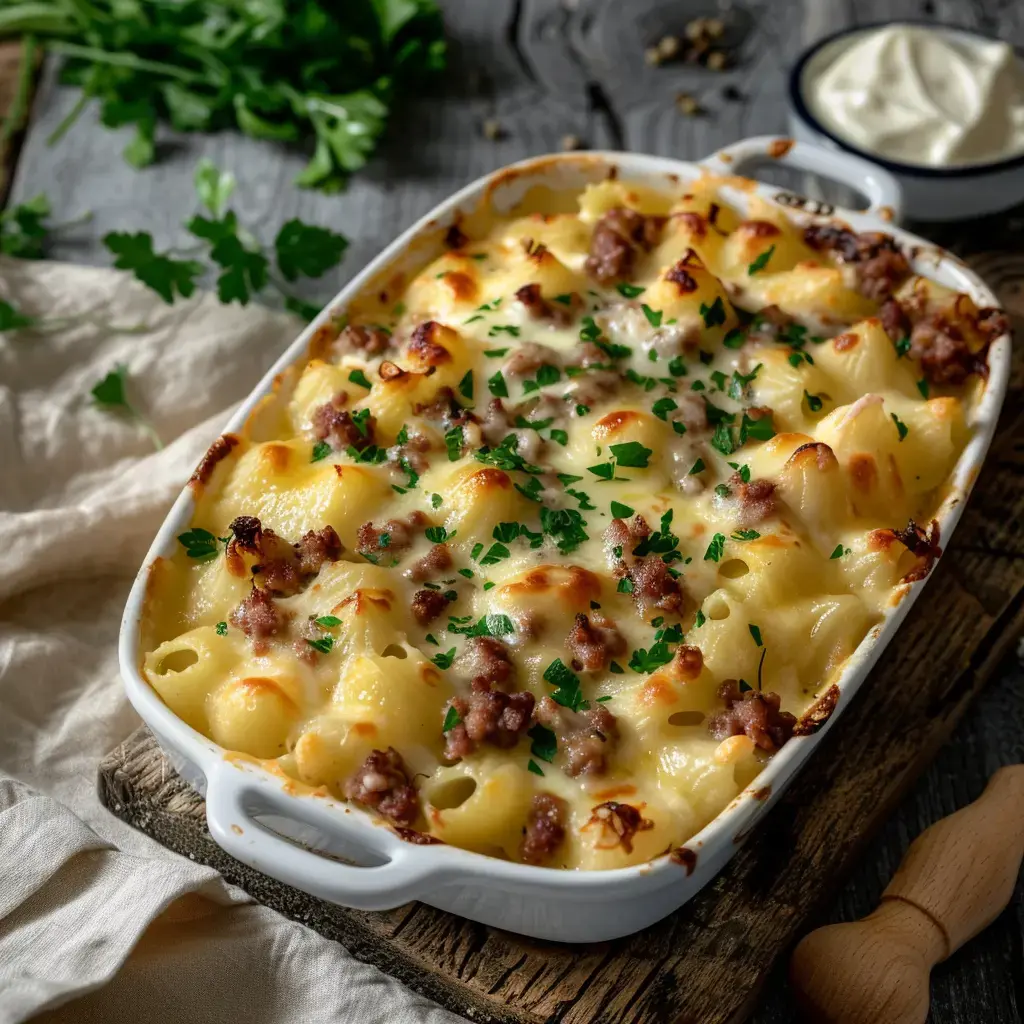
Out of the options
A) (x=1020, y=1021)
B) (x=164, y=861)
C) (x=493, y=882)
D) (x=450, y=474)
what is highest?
(x=450, y=474)

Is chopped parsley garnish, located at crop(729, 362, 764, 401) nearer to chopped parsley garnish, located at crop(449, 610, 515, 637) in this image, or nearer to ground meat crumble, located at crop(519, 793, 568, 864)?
chopped parsley garnish, located at crop(449, 610, 515, 637)

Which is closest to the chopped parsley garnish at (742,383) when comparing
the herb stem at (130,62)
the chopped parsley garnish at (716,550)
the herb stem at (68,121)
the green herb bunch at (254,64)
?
the chopped parsley garnish at (716,550)

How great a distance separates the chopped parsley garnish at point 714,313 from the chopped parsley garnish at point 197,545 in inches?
50.5

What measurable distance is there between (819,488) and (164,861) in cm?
157

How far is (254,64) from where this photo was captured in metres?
4.79

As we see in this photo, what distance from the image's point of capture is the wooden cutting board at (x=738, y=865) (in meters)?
2.65

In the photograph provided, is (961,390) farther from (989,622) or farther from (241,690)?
(241,690)

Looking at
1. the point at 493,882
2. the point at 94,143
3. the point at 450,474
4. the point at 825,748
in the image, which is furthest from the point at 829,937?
the point at 94,143

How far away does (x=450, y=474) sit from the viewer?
2969mm

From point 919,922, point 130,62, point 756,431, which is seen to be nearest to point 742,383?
point 756,431

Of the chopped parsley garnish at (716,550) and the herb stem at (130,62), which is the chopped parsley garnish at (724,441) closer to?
the chopped parsley garnish at (716,550)

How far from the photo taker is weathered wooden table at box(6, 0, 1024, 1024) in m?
4.68

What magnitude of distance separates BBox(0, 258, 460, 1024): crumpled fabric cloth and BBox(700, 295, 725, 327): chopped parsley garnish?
139 centimetres

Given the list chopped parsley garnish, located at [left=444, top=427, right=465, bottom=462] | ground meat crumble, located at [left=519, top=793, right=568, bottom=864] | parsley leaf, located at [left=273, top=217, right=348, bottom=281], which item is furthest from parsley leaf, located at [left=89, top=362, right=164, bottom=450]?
ground meat crumble, located at [left=519, top=793, right=568, bottom=864]
